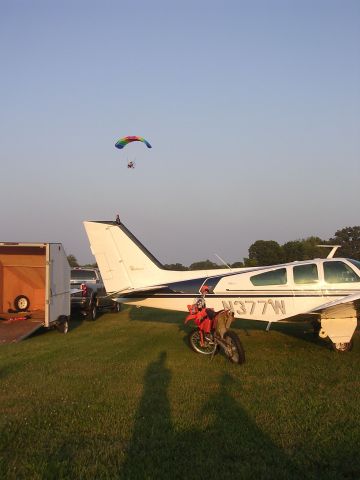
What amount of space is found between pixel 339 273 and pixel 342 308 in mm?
1170

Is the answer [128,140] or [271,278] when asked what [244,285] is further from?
[128,140]

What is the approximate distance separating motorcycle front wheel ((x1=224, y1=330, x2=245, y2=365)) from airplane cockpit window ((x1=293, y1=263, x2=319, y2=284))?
95.9 inches

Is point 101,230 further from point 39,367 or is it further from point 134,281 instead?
point 39,367

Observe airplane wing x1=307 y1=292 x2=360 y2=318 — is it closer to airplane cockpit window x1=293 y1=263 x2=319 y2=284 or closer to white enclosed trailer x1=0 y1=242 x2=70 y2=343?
airplane cockpit window x1=293 y1=263 x2=319 y2=284

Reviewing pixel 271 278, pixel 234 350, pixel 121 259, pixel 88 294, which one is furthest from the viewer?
pixel 88 294

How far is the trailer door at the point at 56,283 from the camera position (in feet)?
45.5

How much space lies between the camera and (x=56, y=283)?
570 inches

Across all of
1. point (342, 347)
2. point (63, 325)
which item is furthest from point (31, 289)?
point (342, 347)

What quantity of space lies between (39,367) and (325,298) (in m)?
6.51

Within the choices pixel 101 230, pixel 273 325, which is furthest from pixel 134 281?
pixel 273 325

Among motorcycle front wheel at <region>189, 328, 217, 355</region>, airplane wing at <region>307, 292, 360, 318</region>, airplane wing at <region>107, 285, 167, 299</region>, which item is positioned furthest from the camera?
airplane wing at <region>107, 285, 167, 299</region>

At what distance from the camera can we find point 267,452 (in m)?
4.88

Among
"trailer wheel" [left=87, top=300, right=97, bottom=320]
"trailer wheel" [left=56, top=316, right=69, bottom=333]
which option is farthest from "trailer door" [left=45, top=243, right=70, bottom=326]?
"trailer wheel" [left=87, top=300, right=97, bottom=320]

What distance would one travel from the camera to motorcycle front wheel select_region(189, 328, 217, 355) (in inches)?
417
